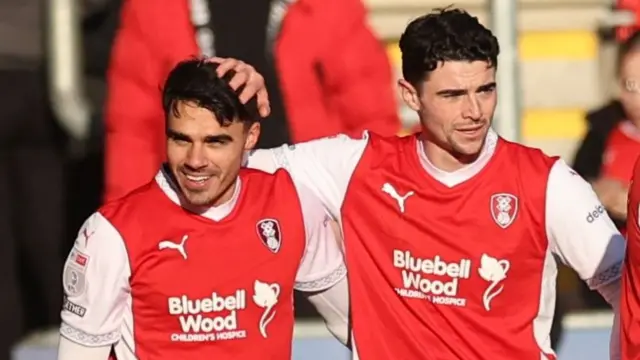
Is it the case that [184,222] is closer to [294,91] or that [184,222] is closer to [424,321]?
[424,321]

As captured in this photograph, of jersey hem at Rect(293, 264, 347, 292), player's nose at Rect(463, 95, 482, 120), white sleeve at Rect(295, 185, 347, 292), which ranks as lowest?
jersey hem at Rect(293, 264, 347, 292)

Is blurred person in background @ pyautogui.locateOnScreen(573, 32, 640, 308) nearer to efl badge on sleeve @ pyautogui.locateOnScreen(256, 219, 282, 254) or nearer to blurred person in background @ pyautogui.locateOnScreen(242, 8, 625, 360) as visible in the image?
blurred person in background @ pyautogui.locateOnScreen(242, 8, 625, 360)

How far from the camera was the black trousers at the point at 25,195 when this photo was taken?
19.6ft

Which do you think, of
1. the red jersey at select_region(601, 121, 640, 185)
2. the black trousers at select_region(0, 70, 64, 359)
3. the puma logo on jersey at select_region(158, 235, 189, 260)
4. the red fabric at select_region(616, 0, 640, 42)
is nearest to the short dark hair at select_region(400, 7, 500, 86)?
the puma logo on jersey at select_region(158, 235, 189, 260)

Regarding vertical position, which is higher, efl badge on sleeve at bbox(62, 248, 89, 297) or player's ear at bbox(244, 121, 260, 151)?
player's ear at bbox(244, 121, 260, 151)

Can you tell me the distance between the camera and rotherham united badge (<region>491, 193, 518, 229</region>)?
4.28 meters

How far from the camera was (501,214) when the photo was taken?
4.29 metres

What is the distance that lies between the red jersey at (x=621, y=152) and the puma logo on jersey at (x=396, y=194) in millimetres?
1420

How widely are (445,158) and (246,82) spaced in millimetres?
562

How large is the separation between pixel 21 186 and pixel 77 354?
6.31ft

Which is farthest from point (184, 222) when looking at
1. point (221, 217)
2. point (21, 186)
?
point (21, 186)

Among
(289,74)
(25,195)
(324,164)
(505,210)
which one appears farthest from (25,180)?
(505,210)

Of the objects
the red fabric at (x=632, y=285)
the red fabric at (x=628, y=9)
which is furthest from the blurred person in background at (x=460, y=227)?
the red fabric at (x=628, y=9)

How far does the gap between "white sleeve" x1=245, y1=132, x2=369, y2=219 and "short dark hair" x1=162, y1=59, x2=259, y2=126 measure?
1.05 ft
